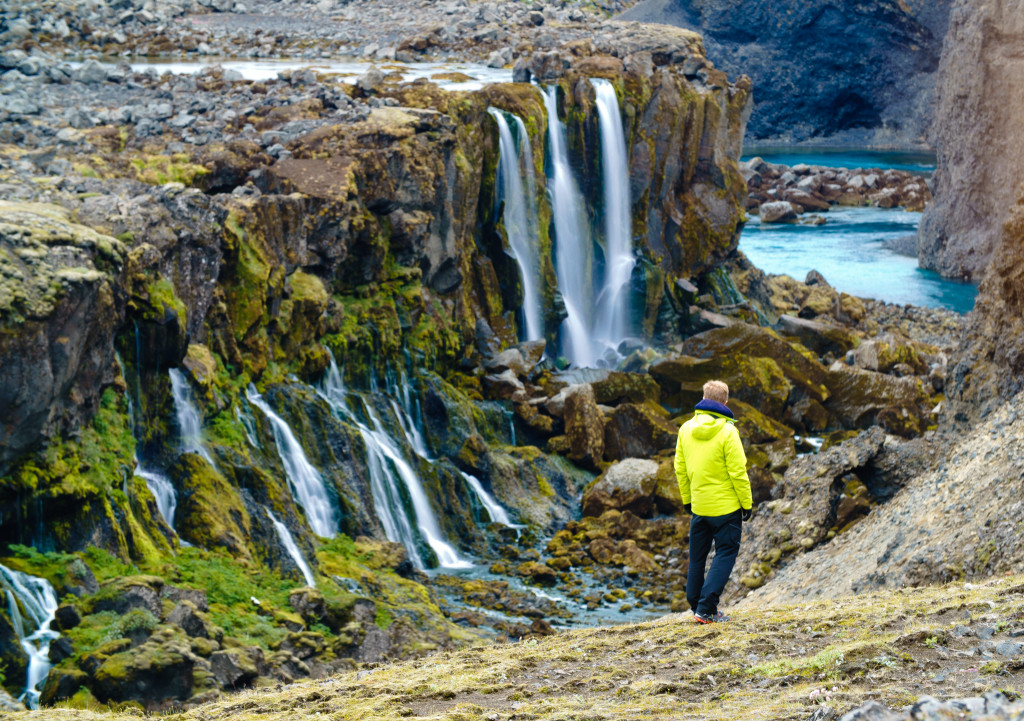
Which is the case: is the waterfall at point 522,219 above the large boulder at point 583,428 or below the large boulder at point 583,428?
above

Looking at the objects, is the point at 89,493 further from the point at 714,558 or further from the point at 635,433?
the point at 635,433

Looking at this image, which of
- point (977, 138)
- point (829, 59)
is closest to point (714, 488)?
point (977, 138)

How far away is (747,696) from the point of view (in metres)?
7.68

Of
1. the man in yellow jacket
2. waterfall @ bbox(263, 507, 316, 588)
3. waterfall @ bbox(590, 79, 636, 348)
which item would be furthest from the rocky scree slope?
the man in yellow jacket

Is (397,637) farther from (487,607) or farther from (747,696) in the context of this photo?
(747,696)

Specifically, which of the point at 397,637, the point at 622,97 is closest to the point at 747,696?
the point at 397,637

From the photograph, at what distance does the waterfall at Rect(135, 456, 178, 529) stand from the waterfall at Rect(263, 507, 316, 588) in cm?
187

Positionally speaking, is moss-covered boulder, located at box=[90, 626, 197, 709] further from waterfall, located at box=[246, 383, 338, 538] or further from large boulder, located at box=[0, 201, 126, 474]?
waterfall, located at box=[246, 383, 338, 538]

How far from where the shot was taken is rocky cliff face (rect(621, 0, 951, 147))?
111 metres

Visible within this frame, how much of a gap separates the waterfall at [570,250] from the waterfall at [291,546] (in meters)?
19.6

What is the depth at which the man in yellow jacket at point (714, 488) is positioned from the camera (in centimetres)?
1013

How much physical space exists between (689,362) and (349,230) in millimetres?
12275

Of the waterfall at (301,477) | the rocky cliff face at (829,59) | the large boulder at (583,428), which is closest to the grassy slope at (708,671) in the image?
the waterfall at (301,477)

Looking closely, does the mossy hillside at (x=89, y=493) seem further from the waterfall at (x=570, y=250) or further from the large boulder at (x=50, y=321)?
the waterfall at (x=570, y=250)
